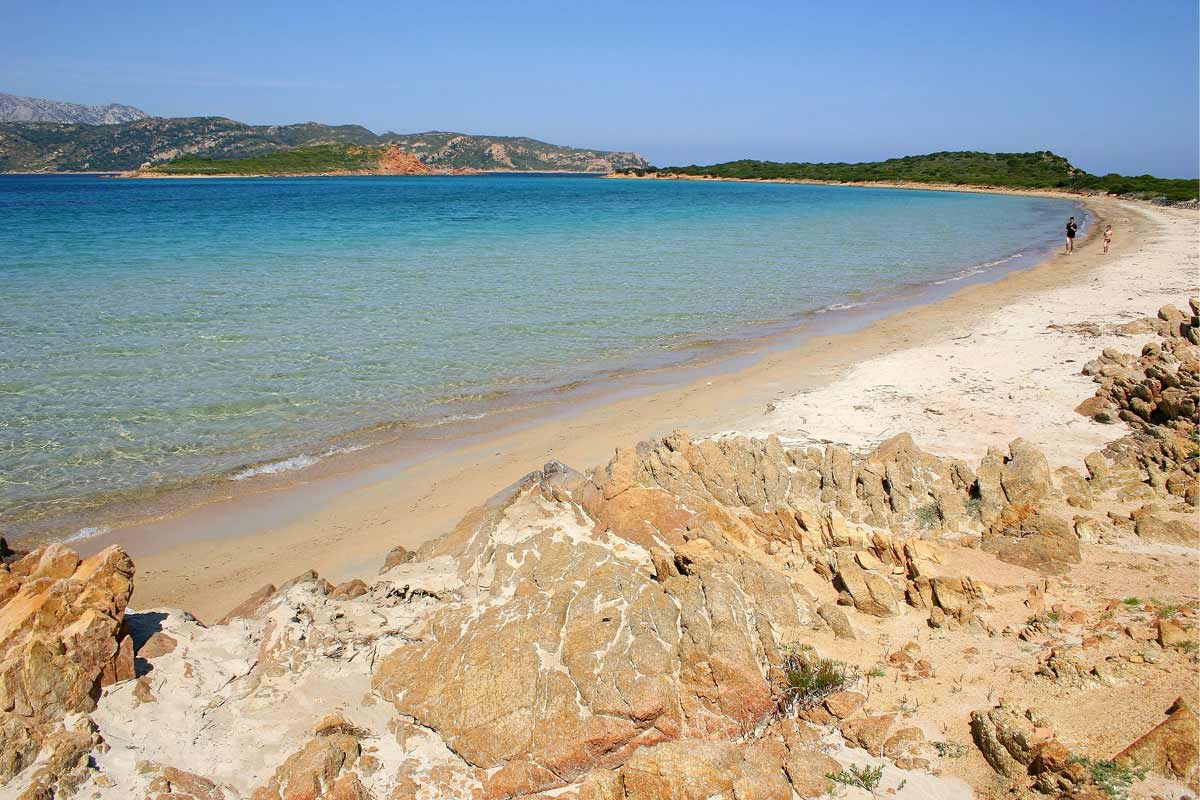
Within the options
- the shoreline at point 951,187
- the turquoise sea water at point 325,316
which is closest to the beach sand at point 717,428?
the turquoise sea water at point 325,316

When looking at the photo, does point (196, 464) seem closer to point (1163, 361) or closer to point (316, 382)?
point (316, 382)

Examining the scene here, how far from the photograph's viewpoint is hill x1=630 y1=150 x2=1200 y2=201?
78.4 metres

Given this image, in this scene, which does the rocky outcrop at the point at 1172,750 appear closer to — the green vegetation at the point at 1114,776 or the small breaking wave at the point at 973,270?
the green vegetation at the point at 1114,776

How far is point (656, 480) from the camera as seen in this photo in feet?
23.2

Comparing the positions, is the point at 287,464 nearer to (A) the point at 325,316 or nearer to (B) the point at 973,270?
(A) the point at 325,316

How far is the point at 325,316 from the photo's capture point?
1831 centimetres

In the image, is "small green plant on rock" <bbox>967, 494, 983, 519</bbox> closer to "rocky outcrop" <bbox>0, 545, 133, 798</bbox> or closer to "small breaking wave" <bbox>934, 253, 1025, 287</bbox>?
"rocky outcrop" <bbox>0, 545, 133, 798</bbox>

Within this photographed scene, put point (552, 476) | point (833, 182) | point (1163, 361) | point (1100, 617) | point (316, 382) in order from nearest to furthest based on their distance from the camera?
point (1100, 617) < point (552, 476) < point (1163, 361) < point (316, 382) < point (833, 182)

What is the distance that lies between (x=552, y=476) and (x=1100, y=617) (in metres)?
4.60

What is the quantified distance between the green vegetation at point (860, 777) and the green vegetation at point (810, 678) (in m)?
0.49

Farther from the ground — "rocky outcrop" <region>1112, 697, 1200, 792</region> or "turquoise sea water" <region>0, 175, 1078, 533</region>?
"turquoise sea water" <region>0, 175, 1078, 533</region>

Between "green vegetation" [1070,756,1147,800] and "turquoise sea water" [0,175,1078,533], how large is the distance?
963cm

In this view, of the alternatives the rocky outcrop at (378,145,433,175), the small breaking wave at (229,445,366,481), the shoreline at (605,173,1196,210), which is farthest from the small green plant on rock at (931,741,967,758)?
the rocky outcrop at (378,145,433,175)

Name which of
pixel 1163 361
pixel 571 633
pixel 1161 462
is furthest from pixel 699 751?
pixel 1163 361
